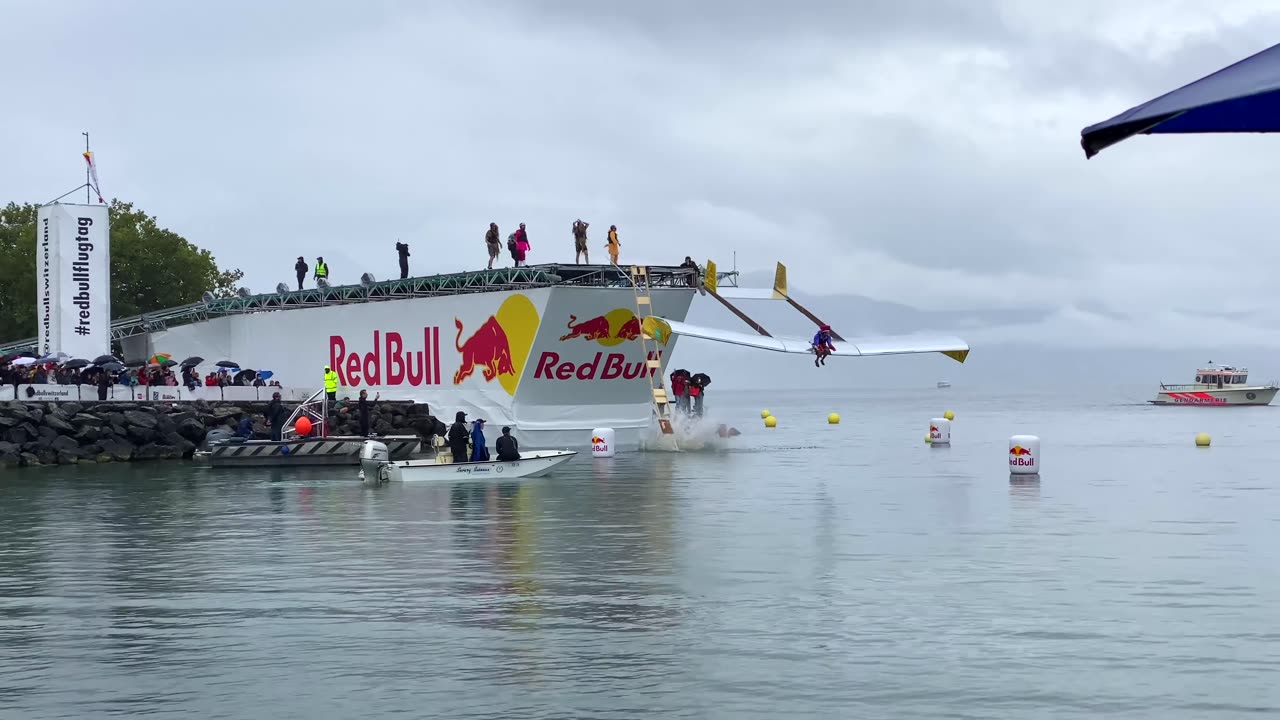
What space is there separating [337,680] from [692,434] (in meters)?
37.4

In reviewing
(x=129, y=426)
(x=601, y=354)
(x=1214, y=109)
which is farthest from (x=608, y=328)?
(x=1214, y=109)

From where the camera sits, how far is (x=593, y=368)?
1975 inches

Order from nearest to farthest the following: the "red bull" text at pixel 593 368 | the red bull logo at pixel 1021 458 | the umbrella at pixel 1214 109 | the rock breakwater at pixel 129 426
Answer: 1. the umbrella at pixel 1214 109
2. the red bull logo at pixel 1021 458
3. the rock breakwater at pixel 129 426
4. the "red bull" text at pixel 593 368

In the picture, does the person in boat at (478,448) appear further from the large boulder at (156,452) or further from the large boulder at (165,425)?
the large boulder at (165,425)

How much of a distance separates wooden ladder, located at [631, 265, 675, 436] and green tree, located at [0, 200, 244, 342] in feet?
142

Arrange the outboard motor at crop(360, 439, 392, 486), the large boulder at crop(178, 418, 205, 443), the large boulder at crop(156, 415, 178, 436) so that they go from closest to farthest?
the outboard motor at crop(360, 439, 392, 486) → the large boulder at crop(156, 415, 178, 436) → the large boulder at crop(178, 418, 205, 443)

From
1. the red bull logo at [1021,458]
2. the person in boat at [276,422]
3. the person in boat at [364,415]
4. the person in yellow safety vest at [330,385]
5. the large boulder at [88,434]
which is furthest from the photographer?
the person in boat at [364,415]

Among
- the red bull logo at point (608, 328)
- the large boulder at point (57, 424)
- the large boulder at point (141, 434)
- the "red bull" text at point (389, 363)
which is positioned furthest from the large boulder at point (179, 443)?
the red bull logo at point (608, 328)

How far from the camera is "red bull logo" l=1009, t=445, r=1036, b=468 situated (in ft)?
123

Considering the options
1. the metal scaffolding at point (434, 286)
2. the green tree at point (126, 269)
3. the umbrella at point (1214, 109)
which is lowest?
the umbrella at point (1214, 109)

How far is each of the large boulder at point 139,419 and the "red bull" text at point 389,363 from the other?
8383 millimetres

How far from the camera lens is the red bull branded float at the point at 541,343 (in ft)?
158

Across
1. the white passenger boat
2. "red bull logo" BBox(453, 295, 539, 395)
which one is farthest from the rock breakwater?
the white passenger boat

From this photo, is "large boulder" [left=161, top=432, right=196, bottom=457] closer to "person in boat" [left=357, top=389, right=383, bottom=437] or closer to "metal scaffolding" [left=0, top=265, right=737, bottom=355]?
"person in boat" [left=357, top=389, right=383, bottom=437]
